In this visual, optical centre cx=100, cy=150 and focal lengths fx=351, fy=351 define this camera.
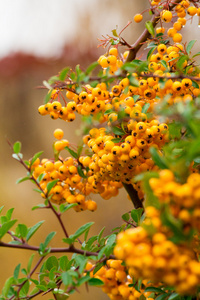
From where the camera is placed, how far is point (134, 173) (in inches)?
22.8

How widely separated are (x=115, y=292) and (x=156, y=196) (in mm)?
392

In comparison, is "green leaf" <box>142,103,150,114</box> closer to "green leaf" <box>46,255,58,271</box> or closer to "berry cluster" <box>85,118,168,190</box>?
"berry cluster" <box>85,118,168,190</box>

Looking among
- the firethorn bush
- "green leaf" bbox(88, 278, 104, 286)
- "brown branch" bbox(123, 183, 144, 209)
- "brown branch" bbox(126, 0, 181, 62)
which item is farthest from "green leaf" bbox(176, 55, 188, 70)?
"green leaf" bbox(88, 278, 104, 286)

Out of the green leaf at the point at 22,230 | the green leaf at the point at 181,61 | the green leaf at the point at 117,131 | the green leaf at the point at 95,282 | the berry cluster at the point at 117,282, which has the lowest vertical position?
the berry cluster at the point at 117,282

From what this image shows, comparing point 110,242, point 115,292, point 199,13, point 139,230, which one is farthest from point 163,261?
point 199,13

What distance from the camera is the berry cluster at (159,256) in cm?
31

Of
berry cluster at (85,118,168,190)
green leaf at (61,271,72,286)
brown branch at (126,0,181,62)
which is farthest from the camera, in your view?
brown branch at (126,0,181,62)

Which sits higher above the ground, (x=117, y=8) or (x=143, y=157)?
(x=117, y=8)

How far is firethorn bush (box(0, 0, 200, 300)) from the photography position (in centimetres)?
32

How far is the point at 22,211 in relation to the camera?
5.37 ft

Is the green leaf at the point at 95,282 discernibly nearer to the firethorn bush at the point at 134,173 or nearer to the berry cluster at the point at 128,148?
the firethorn bush at the point at 134,173

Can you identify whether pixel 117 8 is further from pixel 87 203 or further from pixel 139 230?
pixel 139 230

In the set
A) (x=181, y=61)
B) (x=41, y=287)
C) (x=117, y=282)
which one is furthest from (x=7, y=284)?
(x=181, y=61)

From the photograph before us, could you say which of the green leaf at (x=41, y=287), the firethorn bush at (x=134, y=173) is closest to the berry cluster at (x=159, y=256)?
the firethorn bush at (x=134, y=173)
